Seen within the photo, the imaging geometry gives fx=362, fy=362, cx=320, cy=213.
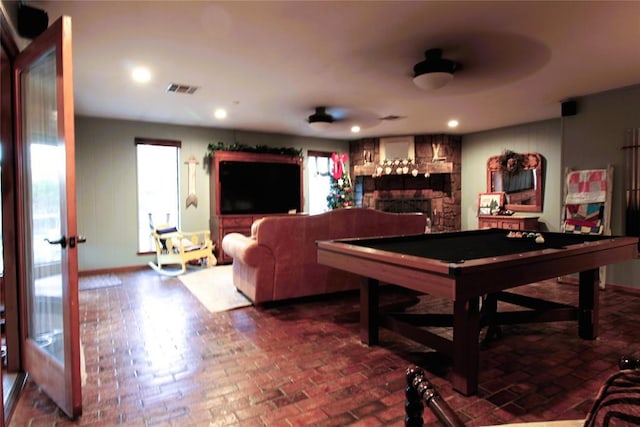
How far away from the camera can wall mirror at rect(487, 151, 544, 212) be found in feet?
21.9

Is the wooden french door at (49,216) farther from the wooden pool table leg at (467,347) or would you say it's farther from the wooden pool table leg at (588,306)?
the wooden pool table leg at (588,306)

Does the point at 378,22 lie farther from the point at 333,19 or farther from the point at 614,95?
the point at 614,95

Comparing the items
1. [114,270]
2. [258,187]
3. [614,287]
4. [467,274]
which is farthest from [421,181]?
[467,274]

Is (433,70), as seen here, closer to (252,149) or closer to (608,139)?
(608,139)

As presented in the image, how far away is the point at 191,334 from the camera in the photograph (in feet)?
10.3

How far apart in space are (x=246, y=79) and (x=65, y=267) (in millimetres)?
2889

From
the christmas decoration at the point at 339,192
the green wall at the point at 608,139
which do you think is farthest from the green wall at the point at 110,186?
the green wall at the point at 608,139

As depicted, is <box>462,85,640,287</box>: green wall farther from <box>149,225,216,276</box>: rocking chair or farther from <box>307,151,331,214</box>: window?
<box>149,225,216,276</box>: rocking chair

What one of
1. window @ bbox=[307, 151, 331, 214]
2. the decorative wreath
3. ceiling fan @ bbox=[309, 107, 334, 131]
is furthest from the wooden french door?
the decorative wreath

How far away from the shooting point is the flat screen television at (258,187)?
679cm

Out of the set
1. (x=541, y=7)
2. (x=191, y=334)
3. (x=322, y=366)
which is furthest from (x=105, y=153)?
(x=541, y=7)

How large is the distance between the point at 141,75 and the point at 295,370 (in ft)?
11.3

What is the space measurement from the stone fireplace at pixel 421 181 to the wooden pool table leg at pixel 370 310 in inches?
212

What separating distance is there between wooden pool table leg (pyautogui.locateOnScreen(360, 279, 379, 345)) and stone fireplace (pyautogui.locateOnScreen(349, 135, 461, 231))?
538 centimetres
